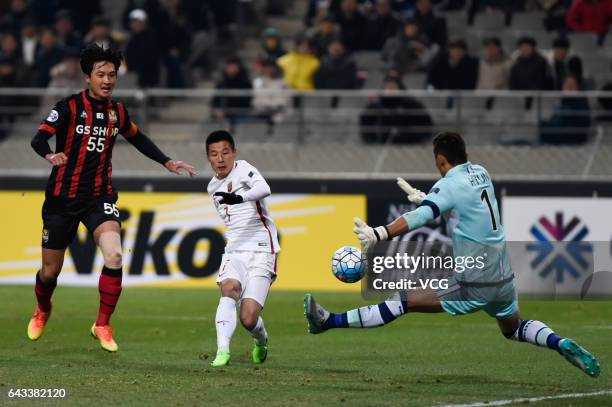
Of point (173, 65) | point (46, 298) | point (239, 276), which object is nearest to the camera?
point (239, 276)

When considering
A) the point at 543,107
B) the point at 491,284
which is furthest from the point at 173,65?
the point at 491,284

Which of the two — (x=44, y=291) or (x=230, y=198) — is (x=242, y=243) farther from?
(x=44, y=291)

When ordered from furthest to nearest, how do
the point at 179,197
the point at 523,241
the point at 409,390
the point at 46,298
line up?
the point at 179,197
the point at 523,241
the point at 46,298
the point at 409,390

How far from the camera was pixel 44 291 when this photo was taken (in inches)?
456

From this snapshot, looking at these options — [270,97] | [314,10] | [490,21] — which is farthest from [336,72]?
[314,10]

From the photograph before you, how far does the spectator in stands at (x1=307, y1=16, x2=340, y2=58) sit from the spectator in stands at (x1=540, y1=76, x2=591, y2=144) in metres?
4.53

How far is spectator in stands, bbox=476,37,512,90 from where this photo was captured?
20.2m

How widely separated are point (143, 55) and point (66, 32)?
191 cm

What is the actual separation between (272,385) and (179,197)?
9.74 meters

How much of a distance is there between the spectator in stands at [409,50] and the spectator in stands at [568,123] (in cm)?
294

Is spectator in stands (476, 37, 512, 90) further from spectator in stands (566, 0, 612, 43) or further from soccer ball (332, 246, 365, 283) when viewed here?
soccer ball (332, 246, 365, 283)

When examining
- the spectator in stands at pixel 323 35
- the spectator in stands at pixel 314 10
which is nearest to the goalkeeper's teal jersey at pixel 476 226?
the spectator in stands at pixel 323 35

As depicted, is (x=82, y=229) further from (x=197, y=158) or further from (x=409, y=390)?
(x=409, y=390)

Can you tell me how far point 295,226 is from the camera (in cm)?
1848
